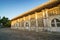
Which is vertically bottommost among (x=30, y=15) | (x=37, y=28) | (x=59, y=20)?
(x=37, y=28)

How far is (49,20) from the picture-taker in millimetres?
14094

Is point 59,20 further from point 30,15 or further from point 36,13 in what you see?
point 30,15

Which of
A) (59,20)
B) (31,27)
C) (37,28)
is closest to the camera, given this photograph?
(59,20)

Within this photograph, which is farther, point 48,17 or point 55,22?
point 48,17

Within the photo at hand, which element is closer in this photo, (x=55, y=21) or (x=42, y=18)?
(x=55, y=21)

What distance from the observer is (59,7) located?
13.5 metres

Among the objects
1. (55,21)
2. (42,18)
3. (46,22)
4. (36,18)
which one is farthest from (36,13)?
(55,21)

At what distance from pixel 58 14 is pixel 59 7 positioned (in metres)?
0.94

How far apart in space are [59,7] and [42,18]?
3.28 m

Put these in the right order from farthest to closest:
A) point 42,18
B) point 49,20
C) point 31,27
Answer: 1. point 31,27
2. point 42,18
3. point 49,20

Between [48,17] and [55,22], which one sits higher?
[48,17]

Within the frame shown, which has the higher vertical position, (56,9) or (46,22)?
(56,9)

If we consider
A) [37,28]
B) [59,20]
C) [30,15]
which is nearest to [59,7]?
[59,20]

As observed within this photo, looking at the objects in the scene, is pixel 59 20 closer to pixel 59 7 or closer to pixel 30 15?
pixel 59 7
